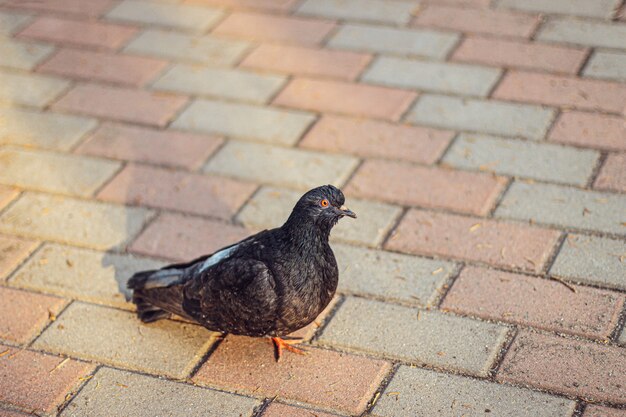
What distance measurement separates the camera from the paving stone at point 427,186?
16.4ft

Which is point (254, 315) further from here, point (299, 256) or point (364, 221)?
point (364, 221)

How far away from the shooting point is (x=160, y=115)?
5.97m

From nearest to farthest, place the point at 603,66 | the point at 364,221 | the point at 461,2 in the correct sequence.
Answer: the point at 364,221, the point at 603,66, the point at 461,2

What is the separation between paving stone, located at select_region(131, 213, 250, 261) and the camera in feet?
15.8

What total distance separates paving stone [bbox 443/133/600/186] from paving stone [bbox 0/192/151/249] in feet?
6.05

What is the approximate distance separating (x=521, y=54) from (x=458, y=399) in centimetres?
310

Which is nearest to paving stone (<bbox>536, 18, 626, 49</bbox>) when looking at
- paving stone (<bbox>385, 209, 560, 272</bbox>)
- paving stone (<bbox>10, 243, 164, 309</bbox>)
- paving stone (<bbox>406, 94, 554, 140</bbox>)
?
paving stone (<bbox>406, 94, 554, 140</bbox>)

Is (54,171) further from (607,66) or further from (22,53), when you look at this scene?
(607,66)

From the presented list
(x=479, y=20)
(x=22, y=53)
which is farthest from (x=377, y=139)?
(x=22, y=53)

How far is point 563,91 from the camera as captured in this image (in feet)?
19.0

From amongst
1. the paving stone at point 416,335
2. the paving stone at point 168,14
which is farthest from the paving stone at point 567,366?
the paving stone at point 168,14

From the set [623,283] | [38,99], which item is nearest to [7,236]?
[38,99]

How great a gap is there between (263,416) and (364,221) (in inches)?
57.6

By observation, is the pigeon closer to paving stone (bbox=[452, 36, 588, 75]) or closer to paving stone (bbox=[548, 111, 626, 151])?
paving stone (bbox=[548, 111, 626, 151])
